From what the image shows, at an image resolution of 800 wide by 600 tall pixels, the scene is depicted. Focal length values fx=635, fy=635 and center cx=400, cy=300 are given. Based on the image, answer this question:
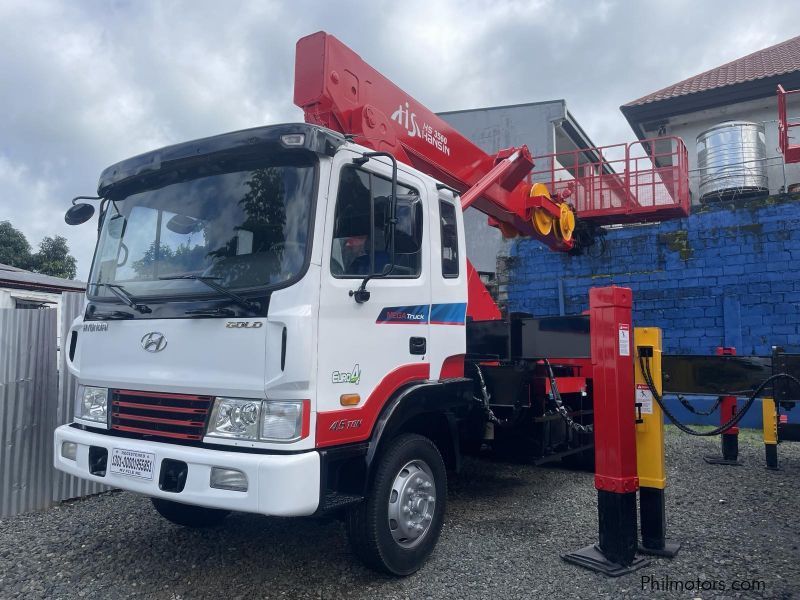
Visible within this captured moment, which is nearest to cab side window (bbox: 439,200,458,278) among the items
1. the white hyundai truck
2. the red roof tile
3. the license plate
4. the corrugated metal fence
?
the white hyundai truck

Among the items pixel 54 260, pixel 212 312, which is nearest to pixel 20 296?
pixel 54 260

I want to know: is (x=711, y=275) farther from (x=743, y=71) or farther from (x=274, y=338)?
(x=274, y=338)

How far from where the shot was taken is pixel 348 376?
3.56 metres

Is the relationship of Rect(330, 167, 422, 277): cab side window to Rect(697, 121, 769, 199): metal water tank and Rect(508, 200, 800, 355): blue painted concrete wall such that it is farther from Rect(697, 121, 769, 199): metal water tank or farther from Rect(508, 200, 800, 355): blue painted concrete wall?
Rect(697, 121, 769, 199): metal water tank

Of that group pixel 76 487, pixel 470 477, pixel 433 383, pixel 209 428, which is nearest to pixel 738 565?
pixel 433 383

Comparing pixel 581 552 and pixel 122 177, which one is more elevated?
pixel 122 177

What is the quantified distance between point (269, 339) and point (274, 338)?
0.09 feet

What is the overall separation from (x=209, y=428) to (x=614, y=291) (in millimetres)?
2596

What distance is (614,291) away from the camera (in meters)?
4.07

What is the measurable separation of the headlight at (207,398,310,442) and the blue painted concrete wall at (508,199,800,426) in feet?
35.3

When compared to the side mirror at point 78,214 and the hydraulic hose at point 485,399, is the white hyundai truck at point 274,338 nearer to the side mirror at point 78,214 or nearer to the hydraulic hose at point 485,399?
the side mirror at point 78,214

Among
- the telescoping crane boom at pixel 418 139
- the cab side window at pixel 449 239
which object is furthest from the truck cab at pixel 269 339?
the telescoping crane boom at pixel 418 139

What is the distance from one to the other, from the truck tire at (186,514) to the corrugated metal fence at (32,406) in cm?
140

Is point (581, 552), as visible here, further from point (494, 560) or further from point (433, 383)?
point (433, 383)
